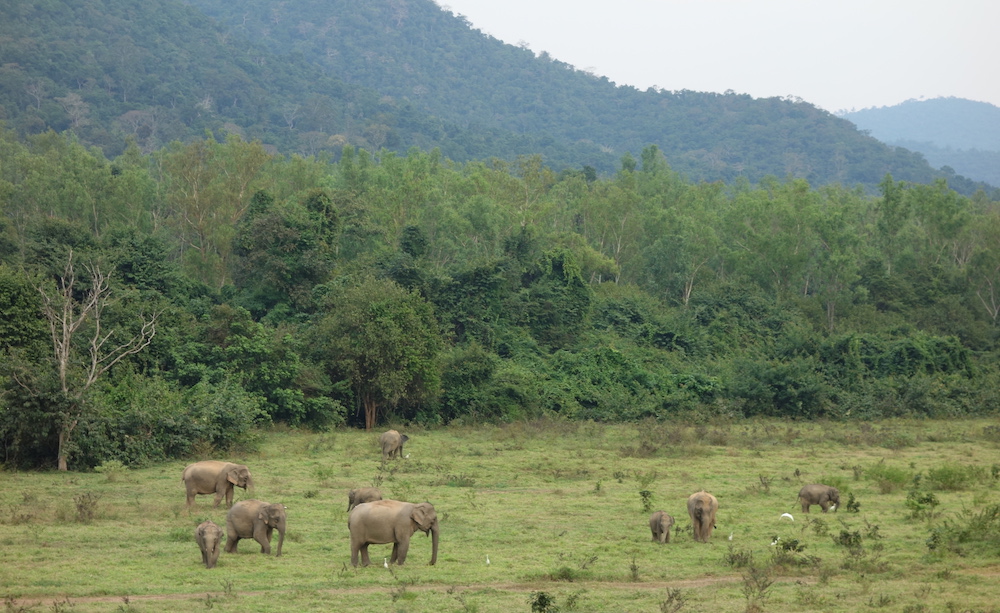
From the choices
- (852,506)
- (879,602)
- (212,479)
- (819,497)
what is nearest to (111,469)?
(212,479)

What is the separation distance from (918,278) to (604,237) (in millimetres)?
17367

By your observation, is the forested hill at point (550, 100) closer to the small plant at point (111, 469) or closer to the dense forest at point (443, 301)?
the dense forest at point (443, 301)

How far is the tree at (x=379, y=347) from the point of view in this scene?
32.9 metres

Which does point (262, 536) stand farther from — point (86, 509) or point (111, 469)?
point (111, 469)

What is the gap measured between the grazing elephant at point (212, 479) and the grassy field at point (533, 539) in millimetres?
363

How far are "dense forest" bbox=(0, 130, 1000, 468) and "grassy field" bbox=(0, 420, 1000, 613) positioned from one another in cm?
432

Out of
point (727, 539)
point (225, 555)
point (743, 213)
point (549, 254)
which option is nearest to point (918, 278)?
point (743, 213)

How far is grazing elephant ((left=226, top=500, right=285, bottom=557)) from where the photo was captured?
573 inches

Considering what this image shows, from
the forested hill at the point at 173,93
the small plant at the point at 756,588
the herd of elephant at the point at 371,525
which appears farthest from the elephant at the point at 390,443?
the forested hill at the point at 173,93

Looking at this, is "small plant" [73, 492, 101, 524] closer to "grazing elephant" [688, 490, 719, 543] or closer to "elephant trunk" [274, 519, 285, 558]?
"elephant trunk" [274, 519, 285, 558]

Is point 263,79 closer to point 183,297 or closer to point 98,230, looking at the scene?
point 98,230

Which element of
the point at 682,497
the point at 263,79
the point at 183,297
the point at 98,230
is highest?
the point at 263,79

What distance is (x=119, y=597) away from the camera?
40.4ft

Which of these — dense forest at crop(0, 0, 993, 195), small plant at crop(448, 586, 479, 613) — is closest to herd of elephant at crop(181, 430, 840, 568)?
small plant at crop(448, 586, 479, 613)
